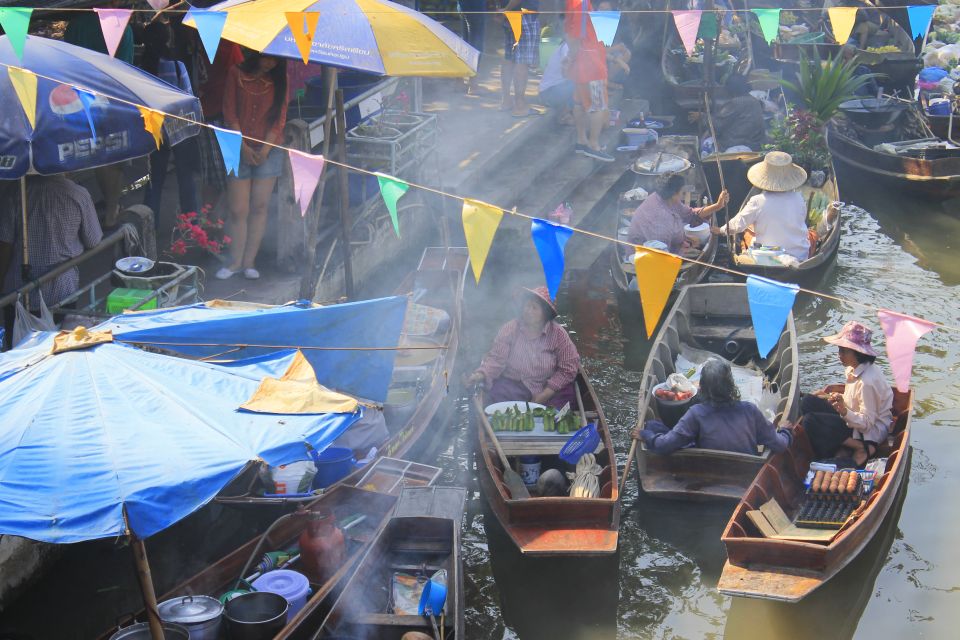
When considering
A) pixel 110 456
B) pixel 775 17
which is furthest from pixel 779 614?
pixel 775 17

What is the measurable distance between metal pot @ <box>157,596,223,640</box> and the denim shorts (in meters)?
4.78

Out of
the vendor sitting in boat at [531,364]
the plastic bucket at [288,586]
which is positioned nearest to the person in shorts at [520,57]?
the vendor sitting in boat at [531,364]

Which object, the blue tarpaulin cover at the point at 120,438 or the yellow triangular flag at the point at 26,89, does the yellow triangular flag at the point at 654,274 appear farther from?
the yellow triangular flag at the point at 26,89

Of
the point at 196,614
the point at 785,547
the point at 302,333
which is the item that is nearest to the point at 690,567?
the point at 785,547

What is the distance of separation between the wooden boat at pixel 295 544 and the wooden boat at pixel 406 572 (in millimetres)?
133

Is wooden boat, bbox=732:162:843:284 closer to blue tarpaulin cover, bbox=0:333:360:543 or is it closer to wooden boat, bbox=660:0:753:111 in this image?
wooden boat, bbox=660:0:753:111

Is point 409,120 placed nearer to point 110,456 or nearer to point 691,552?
point 691,552

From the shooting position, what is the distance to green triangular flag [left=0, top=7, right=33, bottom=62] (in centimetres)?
682

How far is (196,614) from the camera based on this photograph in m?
5.50

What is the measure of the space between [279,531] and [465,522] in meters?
2.21

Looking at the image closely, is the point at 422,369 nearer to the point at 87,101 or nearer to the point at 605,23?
the point at 87,101

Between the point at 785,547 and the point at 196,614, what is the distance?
390 cm

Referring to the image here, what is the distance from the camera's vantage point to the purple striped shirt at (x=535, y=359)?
27.8 feet

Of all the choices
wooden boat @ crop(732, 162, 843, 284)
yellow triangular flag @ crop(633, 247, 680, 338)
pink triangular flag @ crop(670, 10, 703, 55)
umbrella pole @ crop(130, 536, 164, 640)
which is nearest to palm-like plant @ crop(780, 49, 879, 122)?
wooden boat @ crop(732, 162, 843, 284)
